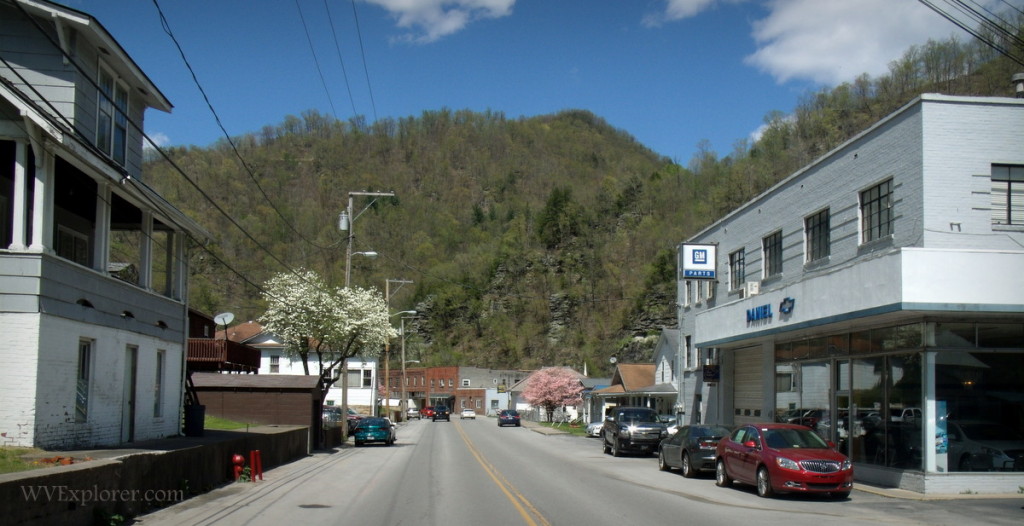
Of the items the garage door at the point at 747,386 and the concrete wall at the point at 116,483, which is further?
the garage door at the point at 747,386

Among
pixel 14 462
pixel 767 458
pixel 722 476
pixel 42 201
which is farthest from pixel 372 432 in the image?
pixel 14 462

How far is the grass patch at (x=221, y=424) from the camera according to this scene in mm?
29453

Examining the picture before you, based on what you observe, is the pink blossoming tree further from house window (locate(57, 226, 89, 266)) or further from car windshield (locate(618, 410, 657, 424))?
house window (locate(57, 226, 89, 266))

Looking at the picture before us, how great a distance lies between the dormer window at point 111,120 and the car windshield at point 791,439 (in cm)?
1557

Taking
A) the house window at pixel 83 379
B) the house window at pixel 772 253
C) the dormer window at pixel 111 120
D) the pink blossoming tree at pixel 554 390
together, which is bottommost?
the pink blossoming tree at pixel 554 390

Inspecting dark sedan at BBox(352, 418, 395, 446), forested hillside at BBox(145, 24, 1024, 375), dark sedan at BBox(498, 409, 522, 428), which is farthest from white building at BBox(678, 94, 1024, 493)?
dark sedan at BBox(498, 409, 522, 428)

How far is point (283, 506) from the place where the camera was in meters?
14.8

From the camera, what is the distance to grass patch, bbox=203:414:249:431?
29453 millimetres

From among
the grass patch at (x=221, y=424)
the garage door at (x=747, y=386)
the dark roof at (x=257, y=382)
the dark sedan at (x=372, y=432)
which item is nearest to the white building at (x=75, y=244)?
the grass patch at (x=221, y=424)

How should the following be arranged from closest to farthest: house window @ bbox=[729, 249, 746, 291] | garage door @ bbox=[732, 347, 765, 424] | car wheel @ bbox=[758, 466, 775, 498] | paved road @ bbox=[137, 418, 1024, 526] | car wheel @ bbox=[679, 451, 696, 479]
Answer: paved road @ bbox=[137, 418, 1024, 526] < car wheel @ bbox=[758, 466, 775, 498] < car wheel @ bbox=[679, 451, 696, 479] < garage door @ bbox=[732, 347, 765, 424] < house window @ bbox=[729, 249, 746, 291]

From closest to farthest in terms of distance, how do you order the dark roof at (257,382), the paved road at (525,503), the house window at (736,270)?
the paved road at (525,503) → the house window at (736,270) → the dark roof at (257,382)

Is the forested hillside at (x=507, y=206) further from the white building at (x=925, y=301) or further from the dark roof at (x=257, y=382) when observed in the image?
the white building at (x=925, y=301)

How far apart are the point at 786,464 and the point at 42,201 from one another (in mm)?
14911

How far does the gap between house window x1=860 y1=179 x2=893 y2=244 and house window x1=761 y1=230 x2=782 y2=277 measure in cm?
570
